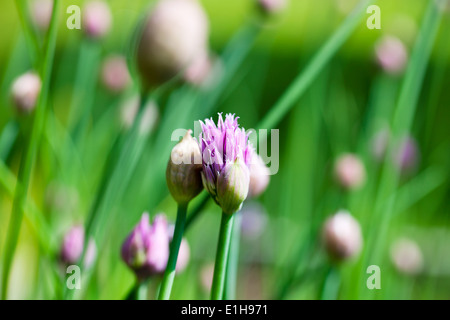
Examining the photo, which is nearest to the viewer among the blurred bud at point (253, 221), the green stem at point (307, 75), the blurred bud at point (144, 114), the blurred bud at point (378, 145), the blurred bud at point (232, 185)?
the blurred bud at point (232, 185)

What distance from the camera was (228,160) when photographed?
1.03 feet

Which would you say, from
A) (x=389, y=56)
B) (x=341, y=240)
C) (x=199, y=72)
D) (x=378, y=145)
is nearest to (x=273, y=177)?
(x=378, y=145)

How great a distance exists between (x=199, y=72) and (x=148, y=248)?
0.43 metres

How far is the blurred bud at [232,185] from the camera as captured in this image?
0.31 meters

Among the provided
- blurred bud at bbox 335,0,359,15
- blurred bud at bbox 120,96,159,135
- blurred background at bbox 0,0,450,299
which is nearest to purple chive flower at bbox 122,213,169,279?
blurred background at bbox 0,0,450,299

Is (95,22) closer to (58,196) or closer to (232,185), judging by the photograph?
(58,196)

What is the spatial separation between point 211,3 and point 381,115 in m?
1.15

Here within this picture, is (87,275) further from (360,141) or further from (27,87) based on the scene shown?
(360,141)

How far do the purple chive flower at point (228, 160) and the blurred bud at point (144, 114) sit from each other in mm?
357

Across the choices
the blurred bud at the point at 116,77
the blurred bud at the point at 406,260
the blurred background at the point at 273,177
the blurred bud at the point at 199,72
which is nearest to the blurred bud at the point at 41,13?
the blurred background at the point at 273,177

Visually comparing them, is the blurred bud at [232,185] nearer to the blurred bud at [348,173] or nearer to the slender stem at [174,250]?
the slender stem at [174,250]

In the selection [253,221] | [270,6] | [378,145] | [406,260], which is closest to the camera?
[270,6]

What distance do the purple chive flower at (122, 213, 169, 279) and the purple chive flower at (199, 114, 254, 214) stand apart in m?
0.08

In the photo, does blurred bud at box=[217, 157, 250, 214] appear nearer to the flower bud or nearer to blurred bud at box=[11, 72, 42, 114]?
the flower bud
